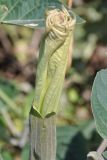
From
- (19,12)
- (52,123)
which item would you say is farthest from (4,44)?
(52,123)

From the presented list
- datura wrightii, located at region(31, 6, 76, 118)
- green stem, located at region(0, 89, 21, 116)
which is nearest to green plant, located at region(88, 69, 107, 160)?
datura wrightii, located at region(31, 6, 76, 118)

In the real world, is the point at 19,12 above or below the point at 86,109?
above

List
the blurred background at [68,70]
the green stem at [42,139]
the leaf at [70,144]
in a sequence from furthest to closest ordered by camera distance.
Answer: the blurred background at [68,70] → the leaf at [70,144] → the green stem at [42,139]

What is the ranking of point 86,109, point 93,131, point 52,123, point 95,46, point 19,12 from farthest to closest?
point 95,46
point 86,109
point 93,131
point 19,12
point 52,123

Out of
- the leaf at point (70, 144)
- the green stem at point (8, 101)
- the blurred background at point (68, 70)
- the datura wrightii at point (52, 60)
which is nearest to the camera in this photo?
the datura wrightii at point (52, 60)

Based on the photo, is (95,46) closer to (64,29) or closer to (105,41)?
(105,41)

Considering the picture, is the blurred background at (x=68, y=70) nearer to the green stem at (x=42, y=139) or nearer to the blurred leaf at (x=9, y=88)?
the blurred leaf at (x=9, y=88)

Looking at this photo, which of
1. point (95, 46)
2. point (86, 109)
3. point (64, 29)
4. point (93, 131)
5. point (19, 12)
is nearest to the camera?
point (64, 29)

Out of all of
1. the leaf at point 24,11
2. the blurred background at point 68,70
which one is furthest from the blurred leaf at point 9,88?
the leaf at point 24,11
